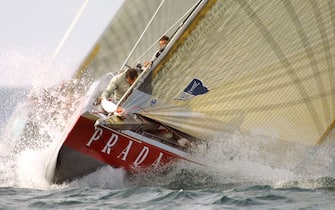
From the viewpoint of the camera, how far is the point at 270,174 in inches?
328

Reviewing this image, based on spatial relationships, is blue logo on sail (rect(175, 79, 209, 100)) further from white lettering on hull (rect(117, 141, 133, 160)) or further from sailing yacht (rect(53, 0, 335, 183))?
white lettering on hull (rect(117, 141, 133, 160))

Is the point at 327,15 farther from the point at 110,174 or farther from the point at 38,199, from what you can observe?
the point at 38,199

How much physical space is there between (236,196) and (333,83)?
251 centimetres

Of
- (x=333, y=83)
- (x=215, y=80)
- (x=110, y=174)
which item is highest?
(x=333, y=83)

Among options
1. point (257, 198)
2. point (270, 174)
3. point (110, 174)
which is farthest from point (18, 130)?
point (257, 198)

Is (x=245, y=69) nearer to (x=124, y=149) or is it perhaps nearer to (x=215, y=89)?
(x=215, y=89)

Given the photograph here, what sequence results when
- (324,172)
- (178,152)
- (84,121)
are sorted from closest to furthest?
1. (84,121)
2. (178,152)
3. (324,172)

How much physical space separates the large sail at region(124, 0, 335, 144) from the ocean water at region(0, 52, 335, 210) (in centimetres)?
26

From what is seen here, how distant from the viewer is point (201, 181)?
816 centimetres

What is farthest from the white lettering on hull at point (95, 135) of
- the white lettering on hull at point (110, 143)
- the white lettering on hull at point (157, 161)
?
the white lettering on hull at point (157, 161)

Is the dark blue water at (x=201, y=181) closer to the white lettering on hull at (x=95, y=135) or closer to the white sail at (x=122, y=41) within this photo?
the white lettering on hull at (x=95, y=135)

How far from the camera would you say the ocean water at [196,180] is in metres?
6.91

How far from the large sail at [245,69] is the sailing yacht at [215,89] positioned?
1 cm

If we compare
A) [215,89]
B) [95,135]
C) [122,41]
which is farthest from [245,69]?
[122,41]
